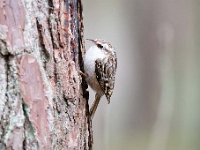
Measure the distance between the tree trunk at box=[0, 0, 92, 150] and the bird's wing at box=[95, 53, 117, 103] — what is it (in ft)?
1.48

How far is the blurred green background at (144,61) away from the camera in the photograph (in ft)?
18.2

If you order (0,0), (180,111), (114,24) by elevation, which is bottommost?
(180,111)

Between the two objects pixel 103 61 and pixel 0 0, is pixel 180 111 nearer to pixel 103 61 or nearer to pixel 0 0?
pixel 103 61

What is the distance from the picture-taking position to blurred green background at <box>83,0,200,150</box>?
5543 mm

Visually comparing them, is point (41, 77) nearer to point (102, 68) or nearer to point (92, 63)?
point (92, 63)

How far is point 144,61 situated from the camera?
19.3 ft

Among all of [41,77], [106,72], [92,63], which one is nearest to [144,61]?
[106,72]

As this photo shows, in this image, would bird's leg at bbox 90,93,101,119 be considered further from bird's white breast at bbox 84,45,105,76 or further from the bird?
bird's white breast at bbox 84,45,105,76

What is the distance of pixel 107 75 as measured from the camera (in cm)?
312

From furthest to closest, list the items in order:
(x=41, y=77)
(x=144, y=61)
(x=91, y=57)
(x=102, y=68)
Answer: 1. (x=144, y=61)
2. (x=102, y=68)
3. (x=91, y=57)
4. (x=41, y=77)

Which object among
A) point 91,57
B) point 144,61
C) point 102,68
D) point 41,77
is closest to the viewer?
point 41,77

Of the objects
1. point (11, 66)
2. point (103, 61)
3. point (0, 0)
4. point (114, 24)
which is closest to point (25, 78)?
point (11, 66)

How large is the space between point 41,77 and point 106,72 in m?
0.79

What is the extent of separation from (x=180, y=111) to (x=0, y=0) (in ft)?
11.1
